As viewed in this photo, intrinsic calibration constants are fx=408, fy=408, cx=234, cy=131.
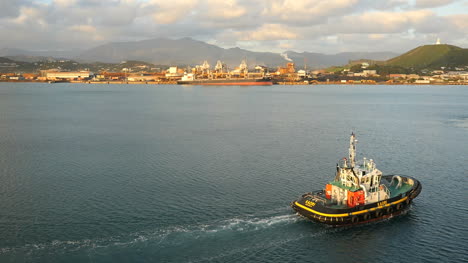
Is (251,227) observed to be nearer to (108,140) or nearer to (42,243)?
(42,243)

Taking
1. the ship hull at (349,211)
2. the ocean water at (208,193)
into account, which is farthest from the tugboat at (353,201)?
the ocean water at (208,193)

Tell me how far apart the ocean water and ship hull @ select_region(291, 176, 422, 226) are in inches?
22.0

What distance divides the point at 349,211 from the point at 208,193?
1046 cm

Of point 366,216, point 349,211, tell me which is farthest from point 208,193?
point 366,216

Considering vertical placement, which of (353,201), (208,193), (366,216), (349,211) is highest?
(353,201)

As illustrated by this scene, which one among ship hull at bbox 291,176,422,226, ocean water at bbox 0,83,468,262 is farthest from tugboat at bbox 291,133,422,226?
ocean water at bbox 0,83,468,262

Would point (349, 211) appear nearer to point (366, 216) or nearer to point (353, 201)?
point (353, 201)

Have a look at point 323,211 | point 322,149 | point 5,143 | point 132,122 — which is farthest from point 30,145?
point 323,211

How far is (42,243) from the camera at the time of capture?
21.8m

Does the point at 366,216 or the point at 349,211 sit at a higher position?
the point at 349,211

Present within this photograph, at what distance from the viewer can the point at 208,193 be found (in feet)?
97.7

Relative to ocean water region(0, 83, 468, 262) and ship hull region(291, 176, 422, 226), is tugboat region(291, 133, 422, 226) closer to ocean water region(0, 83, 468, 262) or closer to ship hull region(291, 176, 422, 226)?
ship hull region(291, 176, 422, 226)

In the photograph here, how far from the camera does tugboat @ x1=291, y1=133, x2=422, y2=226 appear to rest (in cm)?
2389

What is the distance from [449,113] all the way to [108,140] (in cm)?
6860
